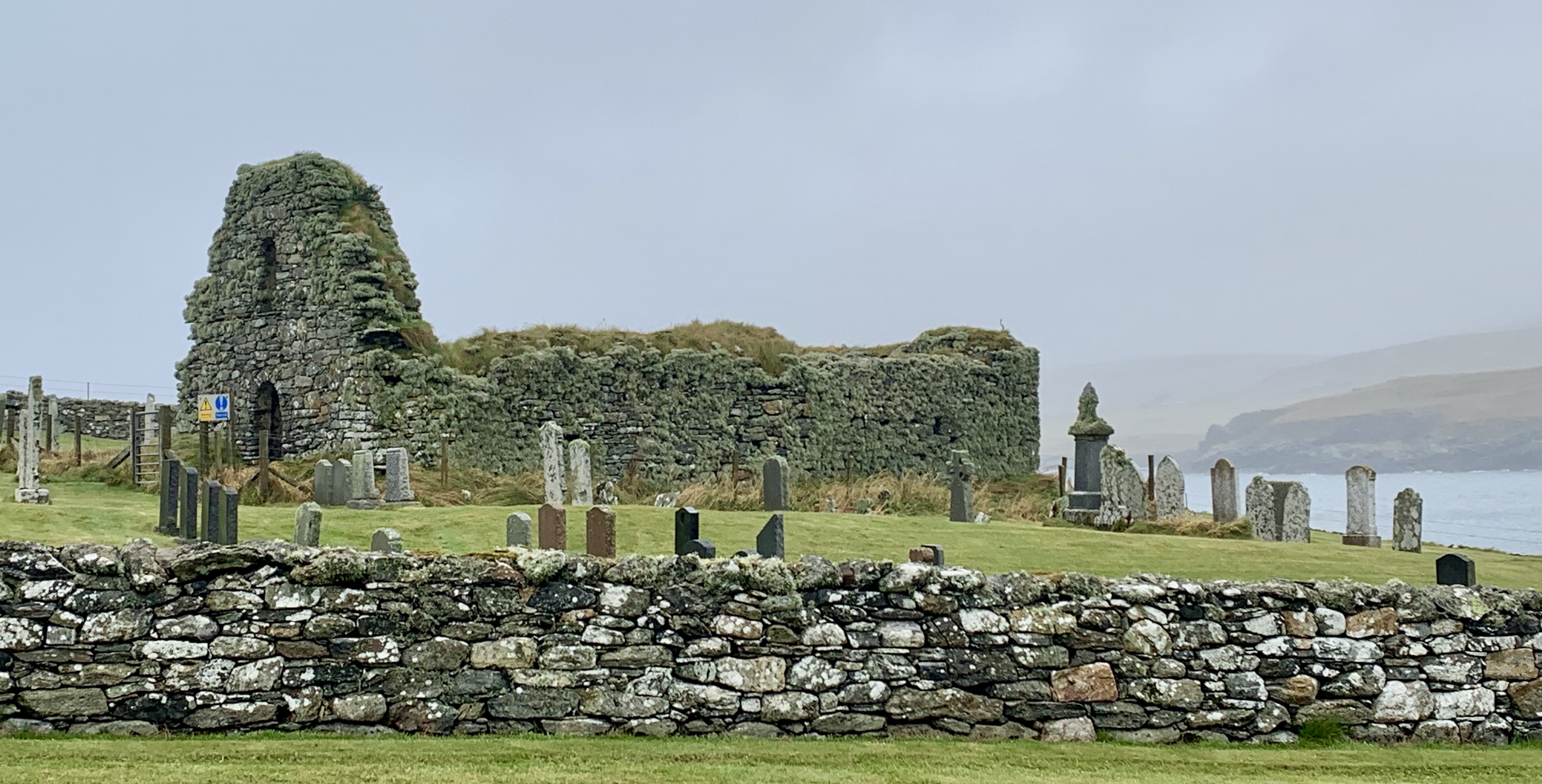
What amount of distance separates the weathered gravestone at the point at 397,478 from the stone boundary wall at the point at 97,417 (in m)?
19.8

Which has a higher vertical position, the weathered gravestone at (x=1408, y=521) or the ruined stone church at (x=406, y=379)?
the ruined stone church at (x=406, y=379)

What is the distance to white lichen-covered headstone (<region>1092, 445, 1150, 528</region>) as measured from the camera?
2045 centimetres

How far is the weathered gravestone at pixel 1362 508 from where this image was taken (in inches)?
739

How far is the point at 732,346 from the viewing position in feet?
90.8

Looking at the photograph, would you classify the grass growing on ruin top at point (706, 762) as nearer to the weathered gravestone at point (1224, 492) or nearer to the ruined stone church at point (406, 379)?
the weathered gravestone at point (1224, 492)

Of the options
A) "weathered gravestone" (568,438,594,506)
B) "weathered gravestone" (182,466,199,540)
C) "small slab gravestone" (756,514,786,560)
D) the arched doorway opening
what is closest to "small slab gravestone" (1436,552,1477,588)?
"small slab gravestone" (756,514,786,560)

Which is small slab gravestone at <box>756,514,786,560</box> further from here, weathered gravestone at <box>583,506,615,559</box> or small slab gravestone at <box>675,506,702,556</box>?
weathered gravestone at <box>583,506,615,559</box>

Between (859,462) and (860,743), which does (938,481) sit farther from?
(860,743)

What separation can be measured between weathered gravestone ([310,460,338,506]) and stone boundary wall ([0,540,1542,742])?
9.99 meters

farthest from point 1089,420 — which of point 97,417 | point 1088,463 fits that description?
point 97,417

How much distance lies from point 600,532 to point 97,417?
29.1m

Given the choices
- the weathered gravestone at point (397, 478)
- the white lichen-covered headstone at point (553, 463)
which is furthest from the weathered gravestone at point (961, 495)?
the weathered gravestone at point (397, 478)

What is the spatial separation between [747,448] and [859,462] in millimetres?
3042

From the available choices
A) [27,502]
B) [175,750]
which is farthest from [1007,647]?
[27,502]
